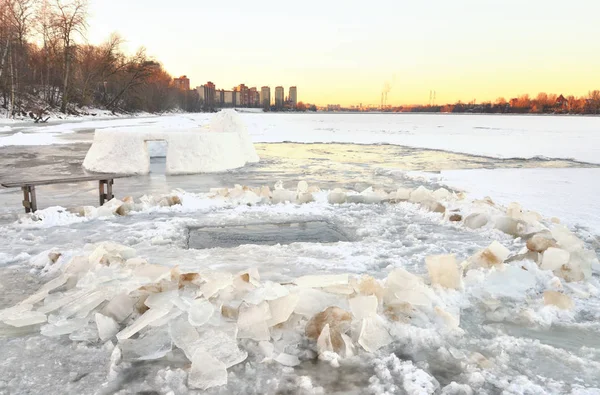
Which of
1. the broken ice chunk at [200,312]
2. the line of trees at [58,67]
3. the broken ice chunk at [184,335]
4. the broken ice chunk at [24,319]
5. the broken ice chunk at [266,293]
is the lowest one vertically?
the broken ice chunk at [24,319]

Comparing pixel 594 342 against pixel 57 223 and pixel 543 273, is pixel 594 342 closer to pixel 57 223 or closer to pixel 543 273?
pixel 543 273

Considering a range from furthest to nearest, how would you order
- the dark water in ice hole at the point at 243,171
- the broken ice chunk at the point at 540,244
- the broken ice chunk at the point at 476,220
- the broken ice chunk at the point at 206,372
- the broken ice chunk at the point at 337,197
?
1. the dark water in ice hole at the point at 243,171
2. the broken ice chunk at the point at 337,197
3. the broken ice chunk at the point at 476,220
4. the broken ice chunk at the point at 540,244
5. the broken ice chunk at the point at 206,372

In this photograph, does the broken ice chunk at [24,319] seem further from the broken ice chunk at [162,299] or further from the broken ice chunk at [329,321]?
the broken ice chunk at [329,321]

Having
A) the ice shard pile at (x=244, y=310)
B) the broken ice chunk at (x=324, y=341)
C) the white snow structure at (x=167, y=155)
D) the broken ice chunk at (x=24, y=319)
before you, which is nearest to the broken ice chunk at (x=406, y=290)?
the ice shard pile at (x=244, y=310)

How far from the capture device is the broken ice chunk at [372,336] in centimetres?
228

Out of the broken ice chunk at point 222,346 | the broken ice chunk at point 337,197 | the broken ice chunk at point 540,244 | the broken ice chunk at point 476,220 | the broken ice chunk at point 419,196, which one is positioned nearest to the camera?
the broken ice chunk at point 222,346

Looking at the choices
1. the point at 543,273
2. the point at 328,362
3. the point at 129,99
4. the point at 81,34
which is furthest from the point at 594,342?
the point at 129,99

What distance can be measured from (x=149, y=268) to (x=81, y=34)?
44435 millimetres

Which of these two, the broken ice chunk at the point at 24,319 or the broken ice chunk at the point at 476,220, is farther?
the broken ice chunk at the point at 476,220

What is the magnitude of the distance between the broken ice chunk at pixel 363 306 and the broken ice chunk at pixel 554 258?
169cm

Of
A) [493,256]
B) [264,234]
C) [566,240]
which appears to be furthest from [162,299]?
[566,240]

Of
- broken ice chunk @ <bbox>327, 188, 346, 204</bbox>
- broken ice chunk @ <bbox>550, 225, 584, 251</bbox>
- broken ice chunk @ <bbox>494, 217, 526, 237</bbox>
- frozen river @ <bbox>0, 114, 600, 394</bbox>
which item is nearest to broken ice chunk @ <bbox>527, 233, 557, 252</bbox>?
broken ice chunk @ <bbox>550, 225, 584, 251</bbox>

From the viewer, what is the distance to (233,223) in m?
5.05

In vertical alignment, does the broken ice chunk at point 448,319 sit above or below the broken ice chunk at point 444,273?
below
